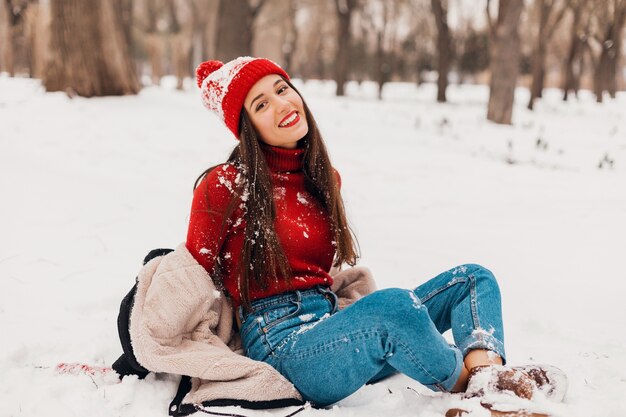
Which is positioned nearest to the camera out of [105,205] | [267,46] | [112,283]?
[112,283]

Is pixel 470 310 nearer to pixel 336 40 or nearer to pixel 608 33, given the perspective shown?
pixel 608 33

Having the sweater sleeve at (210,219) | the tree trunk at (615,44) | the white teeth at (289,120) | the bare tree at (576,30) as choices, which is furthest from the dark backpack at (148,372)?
the tree trunk at (615,44)

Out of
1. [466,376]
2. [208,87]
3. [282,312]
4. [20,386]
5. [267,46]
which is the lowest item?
[20,386]

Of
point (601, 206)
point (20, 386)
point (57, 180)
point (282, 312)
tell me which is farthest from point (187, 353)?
point (601, 206)

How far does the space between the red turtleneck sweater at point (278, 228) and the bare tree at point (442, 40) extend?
39.8 ft

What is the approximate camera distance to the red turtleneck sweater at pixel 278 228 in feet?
6.81

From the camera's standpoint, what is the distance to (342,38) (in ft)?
46.2

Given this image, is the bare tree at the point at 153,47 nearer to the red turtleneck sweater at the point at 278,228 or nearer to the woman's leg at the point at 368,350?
the red turtleneck sweater at the point at 278,228

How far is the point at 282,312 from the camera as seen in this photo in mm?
2107

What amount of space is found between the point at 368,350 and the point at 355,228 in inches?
86.3

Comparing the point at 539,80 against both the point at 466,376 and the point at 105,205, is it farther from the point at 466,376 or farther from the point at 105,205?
the point at 466,376

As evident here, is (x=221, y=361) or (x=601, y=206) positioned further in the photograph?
(x=601, y=206)

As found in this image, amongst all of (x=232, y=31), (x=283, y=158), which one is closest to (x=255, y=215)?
(x=283, y=158)

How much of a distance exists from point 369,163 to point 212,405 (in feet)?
13.8
